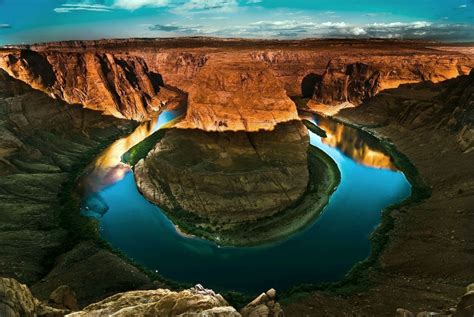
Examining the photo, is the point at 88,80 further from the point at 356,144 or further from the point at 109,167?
the point at 356,144

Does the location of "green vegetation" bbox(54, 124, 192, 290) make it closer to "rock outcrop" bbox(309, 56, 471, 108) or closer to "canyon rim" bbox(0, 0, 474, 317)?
"canyon rim" bbox(0, 0, 474, 317)

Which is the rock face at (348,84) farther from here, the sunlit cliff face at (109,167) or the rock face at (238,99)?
the sunlit cliff face at (109,167)

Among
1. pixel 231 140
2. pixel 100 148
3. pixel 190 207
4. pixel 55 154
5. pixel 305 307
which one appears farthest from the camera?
pixel 100 148

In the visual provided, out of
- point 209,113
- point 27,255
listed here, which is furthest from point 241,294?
point 209,113

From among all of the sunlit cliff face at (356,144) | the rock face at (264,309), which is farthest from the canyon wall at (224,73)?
the rock face at (264,309)

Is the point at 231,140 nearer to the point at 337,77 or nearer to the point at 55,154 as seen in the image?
the point at 55,154
